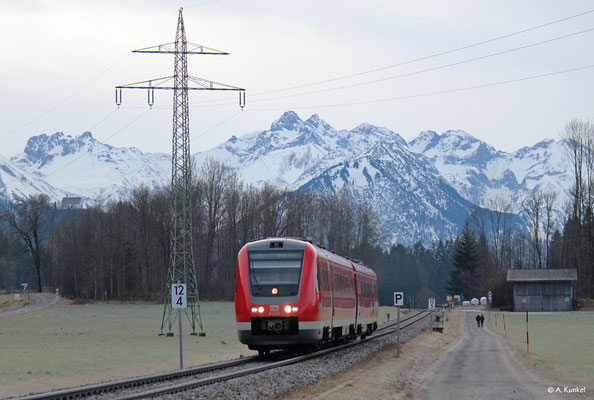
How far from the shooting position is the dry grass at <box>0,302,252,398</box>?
26.3 meters

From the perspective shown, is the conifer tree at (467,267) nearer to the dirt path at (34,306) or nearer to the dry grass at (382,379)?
the dirt path at (34,306)

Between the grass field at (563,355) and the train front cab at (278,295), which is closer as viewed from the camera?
the grass field at (563,355)

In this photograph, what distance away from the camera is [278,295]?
92.3ft

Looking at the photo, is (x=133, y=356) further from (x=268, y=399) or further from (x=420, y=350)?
(x=268, y=399)

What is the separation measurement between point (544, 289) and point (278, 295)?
83.7m

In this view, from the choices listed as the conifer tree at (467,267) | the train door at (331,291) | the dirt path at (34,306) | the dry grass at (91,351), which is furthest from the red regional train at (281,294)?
the conifer tree at (467,267)

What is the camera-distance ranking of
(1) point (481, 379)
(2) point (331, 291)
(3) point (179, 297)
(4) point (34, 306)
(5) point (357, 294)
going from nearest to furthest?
(1) point (481, 379) < (3) point (179, 297) < (2) point (331, 291) < (5) point (357, 294) < (4) point (34, 306)

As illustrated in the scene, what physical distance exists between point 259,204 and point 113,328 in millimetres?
70397

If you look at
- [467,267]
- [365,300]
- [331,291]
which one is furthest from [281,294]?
[467,267]

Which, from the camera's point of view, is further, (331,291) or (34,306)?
(34,306)

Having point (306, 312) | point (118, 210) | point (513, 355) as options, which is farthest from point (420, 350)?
point (118, 210)

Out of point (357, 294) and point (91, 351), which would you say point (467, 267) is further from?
point (91, 351)

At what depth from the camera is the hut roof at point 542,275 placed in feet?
338

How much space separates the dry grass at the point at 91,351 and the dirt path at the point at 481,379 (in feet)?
31.6
